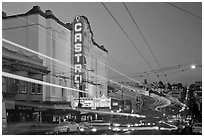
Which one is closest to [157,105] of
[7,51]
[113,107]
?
[113,107]

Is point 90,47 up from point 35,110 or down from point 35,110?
up

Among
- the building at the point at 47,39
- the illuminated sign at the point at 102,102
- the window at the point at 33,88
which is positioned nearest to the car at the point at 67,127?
the building at the point at 47,39

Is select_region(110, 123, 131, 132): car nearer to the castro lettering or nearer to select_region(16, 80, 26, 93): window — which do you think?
the castro lettering

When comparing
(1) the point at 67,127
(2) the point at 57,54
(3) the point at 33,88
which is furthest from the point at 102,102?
(3) the point at 33,88

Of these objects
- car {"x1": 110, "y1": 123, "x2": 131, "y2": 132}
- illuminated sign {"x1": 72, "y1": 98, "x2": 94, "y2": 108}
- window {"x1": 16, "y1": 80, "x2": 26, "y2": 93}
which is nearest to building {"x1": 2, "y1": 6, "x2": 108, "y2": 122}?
illuminated sign {"x1": 72, "y1": 98, "x2": 94, "y2": 108}

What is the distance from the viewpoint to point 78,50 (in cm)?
959

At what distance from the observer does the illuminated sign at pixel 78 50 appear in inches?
368

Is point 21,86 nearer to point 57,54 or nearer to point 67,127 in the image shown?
point 57,54

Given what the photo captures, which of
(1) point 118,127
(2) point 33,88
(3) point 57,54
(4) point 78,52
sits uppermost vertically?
(4) point 78,52

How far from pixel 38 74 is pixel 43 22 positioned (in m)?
1.77

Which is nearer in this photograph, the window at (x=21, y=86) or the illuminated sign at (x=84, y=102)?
the window at (x=21, y=86)

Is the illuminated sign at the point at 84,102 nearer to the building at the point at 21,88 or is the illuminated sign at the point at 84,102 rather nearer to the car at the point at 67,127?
the car at the point at 67,127

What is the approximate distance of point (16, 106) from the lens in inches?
326

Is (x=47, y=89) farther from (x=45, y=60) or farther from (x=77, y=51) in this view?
(x=77, y=51)
